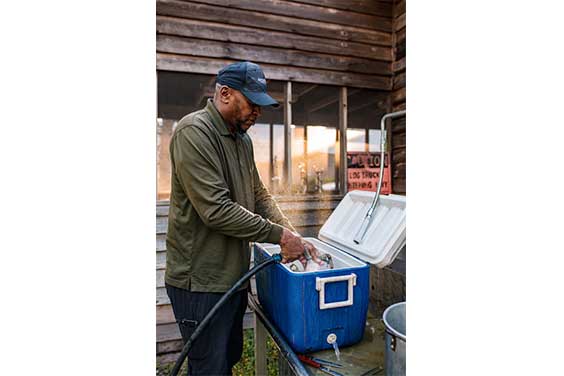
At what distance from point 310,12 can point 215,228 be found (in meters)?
1.63

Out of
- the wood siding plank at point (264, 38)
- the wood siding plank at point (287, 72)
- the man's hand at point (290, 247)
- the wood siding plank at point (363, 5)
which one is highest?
the wood siding plank at point (363, 5)

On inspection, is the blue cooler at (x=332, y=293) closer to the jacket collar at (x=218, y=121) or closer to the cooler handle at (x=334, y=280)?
the cooler handle at (x=334, y=280)

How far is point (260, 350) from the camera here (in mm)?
1405

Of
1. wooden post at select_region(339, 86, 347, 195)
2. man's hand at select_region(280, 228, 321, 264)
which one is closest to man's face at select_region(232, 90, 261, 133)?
man's hand at select_region(280, 228, 321, 264)

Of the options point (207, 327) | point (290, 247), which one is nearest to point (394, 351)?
point (290, 247)

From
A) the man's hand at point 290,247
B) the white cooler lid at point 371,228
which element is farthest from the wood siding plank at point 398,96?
the man's hand at point 290,247

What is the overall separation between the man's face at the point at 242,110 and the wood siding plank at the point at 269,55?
93cm

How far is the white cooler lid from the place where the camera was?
1.01 metres

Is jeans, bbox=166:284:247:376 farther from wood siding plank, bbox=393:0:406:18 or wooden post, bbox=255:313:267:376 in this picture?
wood siding plank, bbox=393:0:406:18

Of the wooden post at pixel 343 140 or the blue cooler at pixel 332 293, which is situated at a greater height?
the wooden post at pixel 343 140

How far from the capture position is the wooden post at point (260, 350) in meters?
1.36

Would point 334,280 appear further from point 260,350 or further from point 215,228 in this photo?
point 260,350
